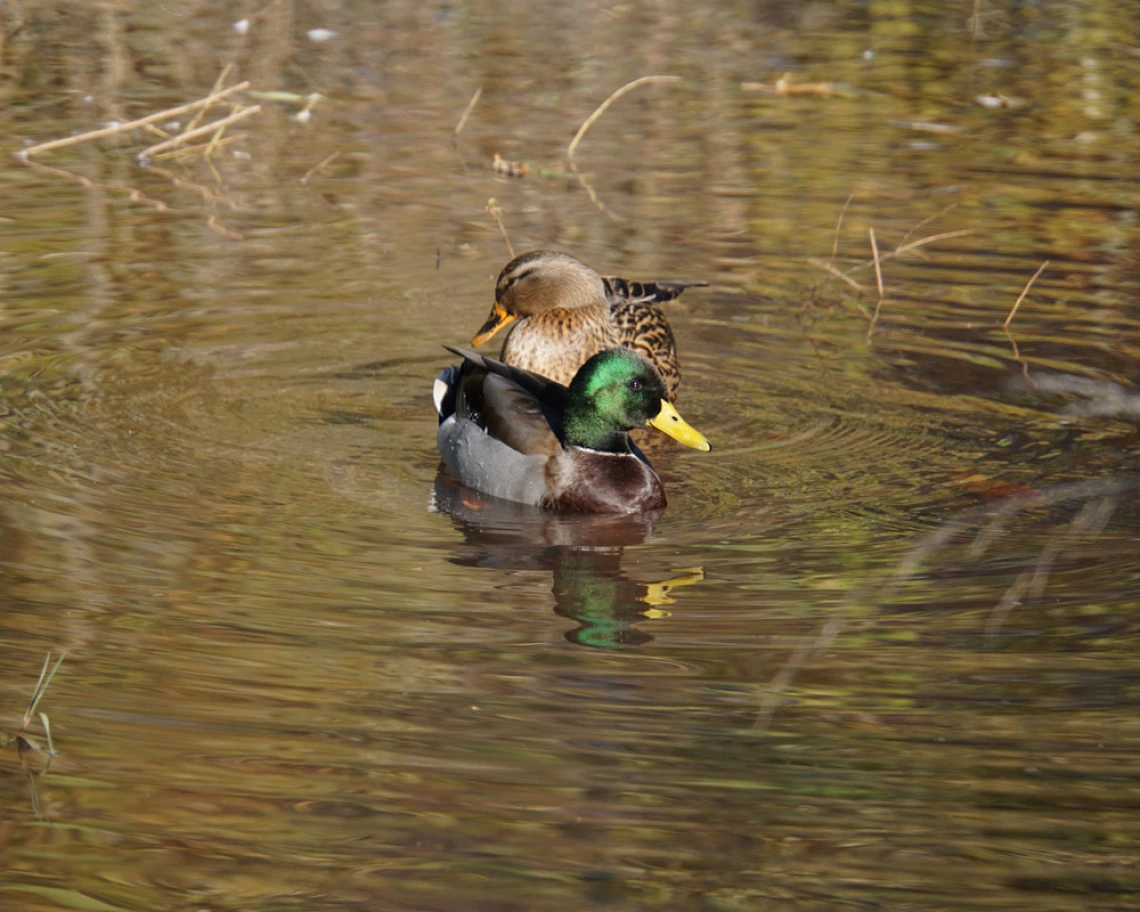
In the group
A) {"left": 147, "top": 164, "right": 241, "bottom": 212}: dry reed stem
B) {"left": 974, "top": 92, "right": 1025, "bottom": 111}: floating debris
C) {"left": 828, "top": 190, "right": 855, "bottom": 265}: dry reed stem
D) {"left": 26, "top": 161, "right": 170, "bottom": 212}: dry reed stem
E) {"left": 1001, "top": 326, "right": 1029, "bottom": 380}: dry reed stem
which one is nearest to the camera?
{"left": 1001, "top": 326, "right": 1029, "bottom": 380}: dry reed stem

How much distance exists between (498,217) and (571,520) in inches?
147

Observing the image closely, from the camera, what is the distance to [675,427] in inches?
278

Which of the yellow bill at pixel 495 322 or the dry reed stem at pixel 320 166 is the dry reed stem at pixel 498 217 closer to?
the dry reed stem at pixel 320 166

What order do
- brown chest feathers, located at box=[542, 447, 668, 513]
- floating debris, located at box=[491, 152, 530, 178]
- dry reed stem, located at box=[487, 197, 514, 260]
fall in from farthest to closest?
1. floating debris, located at box=[491, 152, 530, 178]
2. dry reed stem, located at box=[487, 197, 514, 260]
3. brown chest feathers, located at box=[542, 447, 668, 513]

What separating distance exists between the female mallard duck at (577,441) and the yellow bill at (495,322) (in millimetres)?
1111

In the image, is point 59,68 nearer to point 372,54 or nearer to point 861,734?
point 372,54

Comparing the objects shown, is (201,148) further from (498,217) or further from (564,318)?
(564,318)

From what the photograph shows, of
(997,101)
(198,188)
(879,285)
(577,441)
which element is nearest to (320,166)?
(198,188)

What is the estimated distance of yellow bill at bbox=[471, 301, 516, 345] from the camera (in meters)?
8.44

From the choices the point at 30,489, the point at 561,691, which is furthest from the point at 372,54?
the point at 561,691

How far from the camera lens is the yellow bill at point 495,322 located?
8.44m

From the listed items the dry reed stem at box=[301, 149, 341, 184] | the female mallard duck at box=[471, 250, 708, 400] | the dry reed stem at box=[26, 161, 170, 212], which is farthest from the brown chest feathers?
the dry reed stem at box=[26, 161, 170, 212]

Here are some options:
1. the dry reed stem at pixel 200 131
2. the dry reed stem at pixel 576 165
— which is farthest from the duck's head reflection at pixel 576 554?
the dry reed stem at pixel 576 165

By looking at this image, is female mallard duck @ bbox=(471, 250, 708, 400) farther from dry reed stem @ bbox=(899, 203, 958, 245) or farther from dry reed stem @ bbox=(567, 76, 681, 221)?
dry reed stem @ bbox=(567, 76, 681, 221)
